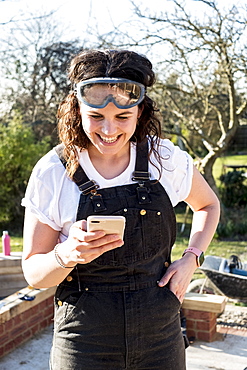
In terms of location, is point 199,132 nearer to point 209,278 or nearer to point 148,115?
point 209,278

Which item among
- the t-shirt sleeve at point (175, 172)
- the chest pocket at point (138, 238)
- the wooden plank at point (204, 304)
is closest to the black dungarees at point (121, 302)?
the chest pocket at point (138, 238)

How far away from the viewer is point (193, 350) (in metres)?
4.34

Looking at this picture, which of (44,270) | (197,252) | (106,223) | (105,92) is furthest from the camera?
(197,252)

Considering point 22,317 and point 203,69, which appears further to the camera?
point 203,69

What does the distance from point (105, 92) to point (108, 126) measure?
0.13m

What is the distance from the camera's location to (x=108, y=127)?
1666 mm

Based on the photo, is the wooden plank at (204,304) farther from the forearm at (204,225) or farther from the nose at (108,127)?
the nose at (108,127)

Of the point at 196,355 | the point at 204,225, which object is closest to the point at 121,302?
the point at 204,225

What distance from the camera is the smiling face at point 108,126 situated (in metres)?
1.67

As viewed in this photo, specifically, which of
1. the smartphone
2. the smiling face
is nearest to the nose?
the smiling face

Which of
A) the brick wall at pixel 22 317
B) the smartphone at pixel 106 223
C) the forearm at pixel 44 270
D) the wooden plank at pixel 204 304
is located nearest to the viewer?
the smartphone at pixel 106 223

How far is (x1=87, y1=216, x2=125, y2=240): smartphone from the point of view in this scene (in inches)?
52.9

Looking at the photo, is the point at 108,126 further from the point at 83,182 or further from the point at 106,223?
the point at 106,223

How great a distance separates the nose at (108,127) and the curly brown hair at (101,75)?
0.47ft
